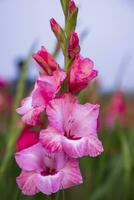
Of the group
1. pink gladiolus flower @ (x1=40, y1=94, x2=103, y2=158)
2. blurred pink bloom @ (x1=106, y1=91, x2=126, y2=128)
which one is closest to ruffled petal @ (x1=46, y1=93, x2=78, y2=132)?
pink gladiolus flower @ (x1=40, y1=94, x2=103, y2=158)

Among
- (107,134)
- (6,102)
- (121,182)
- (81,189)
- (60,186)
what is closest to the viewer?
(60,186)

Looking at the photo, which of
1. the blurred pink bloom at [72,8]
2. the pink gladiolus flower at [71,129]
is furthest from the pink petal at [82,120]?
the blurred pink bloom at [72,8]

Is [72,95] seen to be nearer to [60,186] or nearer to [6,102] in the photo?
[60,186]

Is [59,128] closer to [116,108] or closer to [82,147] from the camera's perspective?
[82,147]

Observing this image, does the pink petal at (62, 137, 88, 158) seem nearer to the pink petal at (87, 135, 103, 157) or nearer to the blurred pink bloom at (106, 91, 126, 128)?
the pink petal at (87, 135, 103, 157)

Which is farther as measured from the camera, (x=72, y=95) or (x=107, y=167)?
(x=107, y=167)

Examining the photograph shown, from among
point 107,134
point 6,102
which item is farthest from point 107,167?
point 6,102

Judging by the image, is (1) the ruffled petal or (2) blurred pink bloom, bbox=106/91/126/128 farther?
(2) blurred pink bloom, bbox=106/91/126/128
